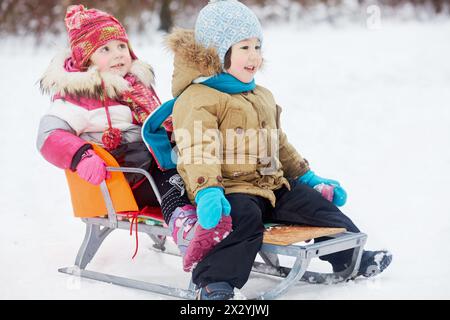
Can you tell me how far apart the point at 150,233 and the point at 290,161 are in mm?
721

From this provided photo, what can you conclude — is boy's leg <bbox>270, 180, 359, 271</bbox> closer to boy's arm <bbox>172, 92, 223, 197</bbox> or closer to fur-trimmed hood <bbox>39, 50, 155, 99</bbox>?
boy's arm <bbox>172, 92, 223, 197</bbox>

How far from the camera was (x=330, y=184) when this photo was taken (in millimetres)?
3480

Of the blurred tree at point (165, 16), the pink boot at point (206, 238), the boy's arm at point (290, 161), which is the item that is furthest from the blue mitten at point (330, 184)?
the blurred tree at point (165, 16)

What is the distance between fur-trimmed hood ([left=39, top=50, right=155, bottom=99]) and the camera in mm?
3457

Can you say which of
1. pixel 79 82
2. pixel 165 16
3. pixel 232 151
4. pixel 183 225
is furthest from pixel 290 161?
pixel 165 16

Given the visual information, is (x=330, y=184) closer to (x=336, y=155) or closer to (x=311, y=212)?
(x=311, y=212)

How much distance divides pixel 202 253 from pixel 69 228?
1.74m

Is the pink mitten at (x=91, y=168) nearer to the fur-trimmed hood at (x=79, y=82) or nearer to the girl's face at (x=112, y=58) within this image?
the fur-trimmed hood at (x=79, y=82)

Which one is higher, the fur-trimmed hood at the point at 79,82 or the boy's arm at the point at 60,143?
the fur-trimmed hood at the point at 79,82

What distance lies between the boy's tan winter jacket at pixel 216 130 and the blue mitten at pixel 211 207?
5cm

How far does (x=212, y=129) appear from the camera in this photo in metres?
3.03

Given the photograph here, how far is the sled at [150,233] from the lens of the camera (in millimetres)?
2988
